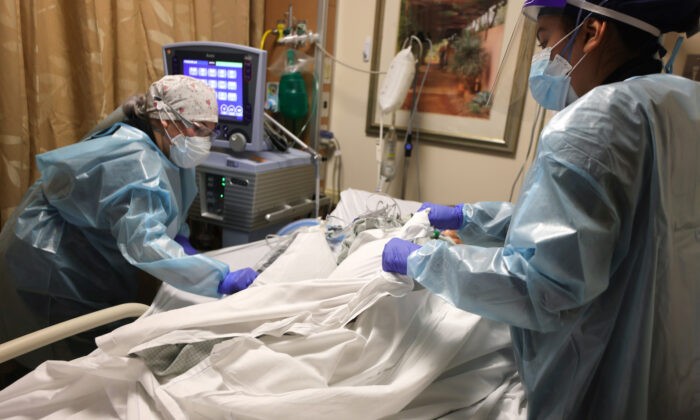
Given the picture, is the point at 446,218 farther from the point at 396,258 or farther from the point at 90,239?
the point at 90,239

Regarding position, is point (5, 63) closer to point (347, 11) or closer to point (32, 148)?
point (32, 148)

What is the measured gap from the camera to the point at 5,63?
155 centimetres

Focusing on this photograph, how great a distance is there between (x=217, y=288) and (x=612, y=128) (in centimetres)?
106

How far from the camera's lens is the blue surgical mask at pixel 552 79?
93cm

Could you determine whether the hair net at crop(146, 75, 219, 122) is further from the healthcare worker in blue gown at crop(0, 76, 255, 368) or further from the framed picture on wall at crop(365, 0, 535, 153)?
the framed picture on wall at crop(365, 0, 535, 153)

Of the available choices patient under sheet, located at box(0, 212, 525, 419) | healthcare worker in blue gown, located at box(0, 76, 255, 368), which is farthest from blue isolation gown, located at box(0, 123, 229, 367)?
patient under sheet, located at box(0, 212, 525, 419)

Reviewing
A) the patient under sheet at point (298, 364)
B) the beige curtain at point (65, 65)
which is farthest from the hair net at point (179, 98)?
the patient under sheet at point (298, 364)

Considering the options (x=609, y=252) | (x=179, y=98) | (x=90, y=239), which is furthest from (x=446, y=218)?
(x=90, y=239)

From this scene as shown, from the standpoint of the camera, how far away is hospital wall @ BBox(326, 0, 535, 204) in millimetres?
2494

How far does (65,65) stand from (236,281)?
1287mm

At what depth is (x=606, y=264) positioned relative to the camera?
72 centimetres

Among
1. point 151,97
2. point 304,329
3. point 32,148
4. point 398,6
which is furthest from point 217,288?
point 398,6

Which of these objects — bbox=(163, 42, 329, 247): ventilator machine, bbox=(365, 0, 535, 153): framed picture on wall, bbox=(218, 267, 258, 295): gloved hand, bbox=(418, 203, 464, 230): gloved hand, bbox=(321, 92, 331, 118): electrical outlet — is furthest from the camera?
bbox=(321, 92, 331, 118): electrical outlet

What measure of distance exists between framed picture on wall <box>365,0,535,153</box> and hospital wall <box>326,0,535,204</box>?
0.23ft
